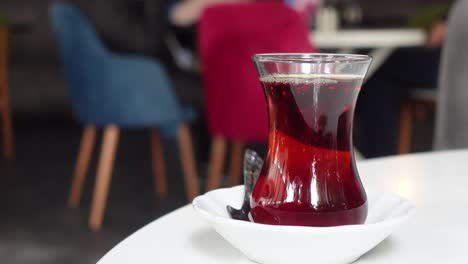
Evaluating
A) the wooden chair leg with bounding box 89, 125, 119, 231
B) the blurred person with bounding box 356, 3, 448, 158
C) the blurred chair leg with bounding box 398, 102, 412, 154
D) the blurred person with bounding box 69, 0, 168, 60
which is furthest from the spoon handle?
the blurred person with bounding box 69, 0, 168, 60

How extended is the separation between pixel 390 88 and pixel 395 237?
2995mm

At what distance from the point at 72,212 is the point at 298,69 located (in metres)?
2.45

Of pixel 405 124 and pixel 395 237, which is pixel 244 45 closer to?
pixel 405 124

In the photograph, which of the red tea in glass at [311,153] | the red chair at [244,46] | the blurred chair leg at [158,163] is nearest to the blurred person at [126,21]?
the blurred chair leg at [158,163]

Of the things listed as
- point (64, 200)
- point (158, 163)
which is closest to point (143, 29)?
point (158, 163)

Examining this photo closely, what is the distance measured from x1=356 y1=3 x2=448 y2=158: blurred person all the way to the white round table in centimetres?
269

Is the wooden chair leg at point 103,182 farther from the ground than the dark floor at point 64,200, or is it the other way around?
the wooden chair leg at point 103,182

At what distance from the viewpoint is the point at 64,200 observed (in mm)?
3053

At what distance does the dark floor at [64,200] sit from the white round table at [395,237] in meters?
1.69

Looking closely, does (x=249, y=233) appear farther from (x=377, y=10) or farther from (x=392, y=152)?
(x=377, y=10)

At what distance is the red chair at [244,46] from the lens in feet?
7.98

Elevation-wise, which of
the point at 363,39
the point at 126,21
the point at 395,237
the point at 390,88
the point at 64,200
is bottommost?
the point at 64,200

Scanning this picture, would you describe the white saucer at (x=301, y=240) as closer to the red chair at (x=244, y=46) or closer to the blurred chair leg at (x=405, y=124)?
the red chair at (x=244, y=46)

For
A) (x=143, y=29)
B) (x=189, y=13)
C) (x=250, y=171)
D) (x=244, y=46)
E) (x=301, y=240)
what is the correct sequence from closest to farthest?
(x=301, y=240) < (x=250, y=171) < (x=244, y=46) < (x=189, y=13) < (x=143, y=29)
